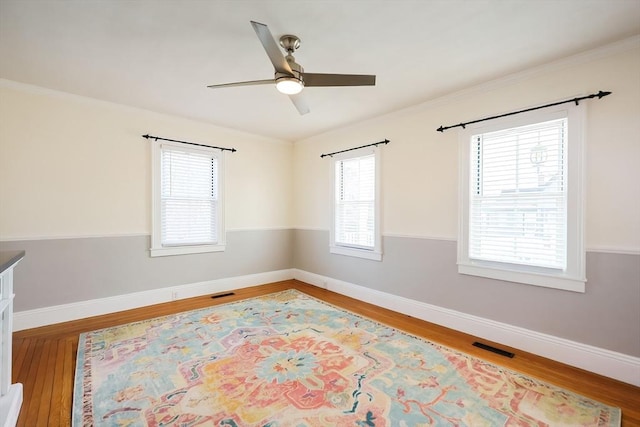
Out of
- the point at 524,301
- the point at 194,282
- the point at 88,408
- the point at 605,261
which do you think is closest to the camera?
the point at 88,408

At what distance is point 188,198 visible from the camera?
455 centimetres

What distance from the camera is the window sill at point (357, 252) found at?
431 centimetres

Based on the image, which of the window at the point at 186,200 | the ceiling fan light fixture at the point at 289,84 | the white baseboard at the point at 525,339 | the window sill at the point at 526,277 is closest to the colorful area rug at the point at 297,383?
the white baseboard at the point at 525,339

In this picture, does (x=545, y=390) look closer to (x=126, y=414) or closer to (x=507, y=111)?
(x=507, y=111)

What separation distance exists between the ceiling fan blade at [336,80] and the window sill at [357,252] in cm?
256

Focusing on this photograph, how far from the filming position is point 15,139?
3271mm

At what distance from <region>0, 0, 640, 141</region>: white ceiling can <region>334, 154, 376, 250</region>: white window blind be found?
129 centimetres

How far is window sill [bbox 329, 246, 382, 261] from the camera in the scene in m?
4.31

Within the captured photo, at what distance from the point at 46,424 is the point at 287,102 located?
3567 millimetres

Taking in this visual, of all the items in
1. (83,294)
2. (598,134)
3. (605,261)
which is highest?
(598,134)

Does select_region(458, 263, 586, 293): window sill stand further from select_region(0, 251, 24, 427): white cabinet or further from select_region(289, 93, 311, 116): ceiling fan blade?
select_region(0, 251, 24, 427): white cabinet

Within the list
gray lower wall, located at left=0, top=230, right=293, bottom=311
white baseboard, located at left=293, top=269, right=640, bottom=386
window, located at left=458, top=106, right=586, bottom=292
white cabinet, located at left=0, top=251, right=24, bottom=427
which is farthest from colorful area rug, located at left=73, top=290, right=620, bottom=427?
window, located at left=458, top=106, right=586, bottom=292

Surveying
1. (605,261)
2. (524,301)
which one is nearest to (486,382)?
(524,301)

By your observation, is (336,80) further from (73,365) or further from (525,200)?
(73,365)
